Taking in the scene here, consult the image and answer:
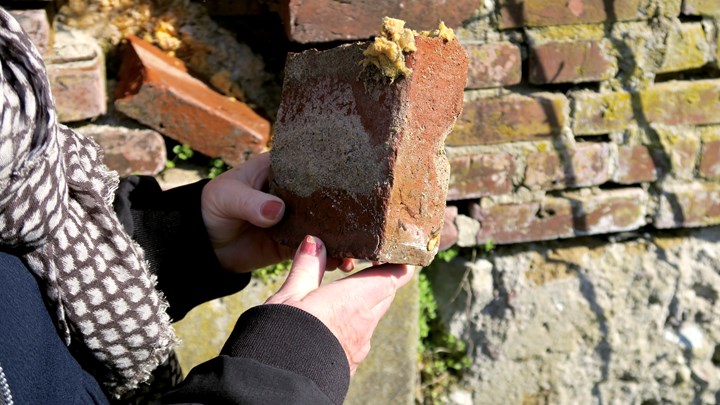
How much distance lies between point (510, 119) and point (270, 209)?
28.4 inches

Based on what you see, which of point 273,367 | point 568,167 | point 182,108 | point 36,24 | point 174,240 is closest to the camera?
point 273,367

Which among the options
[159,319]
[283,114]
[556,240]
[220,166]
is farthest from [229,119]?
[556,240]

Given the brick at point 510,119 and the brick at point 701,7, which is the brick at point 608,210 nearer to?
the brick at point 510,119

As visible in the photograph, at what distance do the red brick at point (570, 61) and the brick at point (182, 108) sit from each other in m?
0.61

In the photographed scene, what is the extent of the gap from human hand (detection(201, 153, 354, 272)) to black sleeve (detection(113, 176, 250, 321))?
3cm

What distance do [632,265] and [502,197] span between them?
0.41m

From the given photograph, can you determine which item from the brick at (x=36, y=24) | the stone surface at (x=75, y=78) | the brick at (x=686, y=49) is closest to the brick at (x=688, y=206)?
the brick at (x=686, y=49)

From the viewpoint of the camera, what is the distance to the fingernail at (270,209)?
1.27 m

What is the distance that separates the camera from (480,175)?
180 cm

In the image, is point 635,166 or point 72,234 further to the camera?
point 635,166

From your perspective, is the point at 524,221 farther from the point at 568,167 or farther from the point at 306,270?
the point at 306,270

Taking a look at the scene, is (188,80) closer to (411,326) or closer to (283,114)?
(283,114)

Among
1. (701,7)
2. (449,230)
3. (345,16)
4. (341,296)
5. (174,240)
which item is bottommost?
(449,230)

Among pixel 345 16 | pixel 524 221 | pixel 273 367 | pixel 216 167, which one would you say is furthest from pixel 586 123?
pixel 273 367
